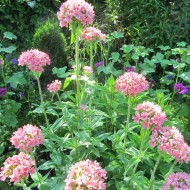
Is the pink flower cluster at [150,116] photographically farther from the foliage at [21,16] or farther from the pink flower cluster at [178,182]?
the foliage at [21,16]

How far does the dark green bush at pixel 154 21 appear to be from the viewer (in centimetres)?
452

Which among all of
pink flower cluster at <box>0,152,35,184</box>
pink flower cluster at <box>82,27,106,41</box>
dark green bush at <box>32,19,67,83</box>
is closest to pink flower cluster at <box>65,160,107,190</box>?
pink flower cluster at <box>0,152,35,184</box>

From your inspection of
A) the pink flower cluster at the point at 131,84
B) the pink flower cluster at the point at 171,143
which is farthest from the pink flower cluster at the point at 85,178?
the pink flower cluster at the point at 131,84

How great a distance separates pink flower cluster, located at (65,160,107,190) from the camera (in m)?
1.48

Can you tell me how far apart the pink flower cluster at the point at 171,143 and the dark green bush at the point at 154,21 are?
2810 mm

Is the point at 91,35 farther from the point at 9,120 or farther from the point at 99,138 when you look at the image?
the point at 9,120

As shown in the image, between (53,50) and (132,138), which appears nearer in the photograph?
(132,138)

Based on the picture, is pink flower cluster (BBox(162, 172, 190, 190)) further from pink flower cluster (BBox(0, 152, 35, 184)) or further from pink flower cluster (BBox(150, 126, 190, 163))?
pink flower cluster (BBox(0, 152, 35, 184))

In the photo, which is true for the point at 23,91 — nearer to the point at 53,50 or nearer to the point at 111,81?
the point at 53,50

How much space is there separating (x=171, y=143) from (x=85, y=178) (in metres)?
0.51

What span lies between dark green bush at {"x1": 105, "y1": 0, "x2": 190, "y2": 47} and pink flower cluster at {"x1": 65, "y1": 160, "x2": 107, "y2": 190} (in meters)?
3.13

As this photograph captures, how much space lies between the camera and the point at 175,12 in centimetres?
462

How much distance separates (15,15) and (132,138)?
388 centimetres

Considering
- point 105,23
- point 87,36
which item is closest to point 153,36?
point 105,23
